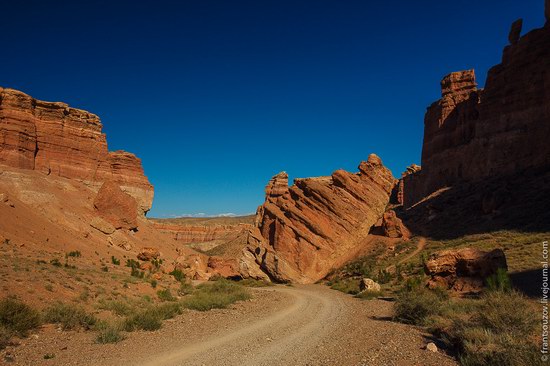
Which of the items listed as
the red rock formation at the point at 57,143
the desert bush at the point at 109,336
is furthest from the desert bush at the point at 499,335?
the red rock formation at the point at 57,143

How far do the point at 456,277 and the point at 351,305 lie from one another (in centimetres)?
569

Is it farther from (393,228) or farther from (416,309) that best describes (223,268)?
(416,309)

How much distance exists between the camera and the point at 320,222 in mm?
35344

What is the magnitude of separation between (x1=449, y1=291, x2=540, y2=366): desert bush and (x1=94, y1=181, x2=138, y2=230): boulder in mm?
42461

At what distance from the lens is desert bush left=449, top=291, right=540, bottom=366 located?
6.22 m

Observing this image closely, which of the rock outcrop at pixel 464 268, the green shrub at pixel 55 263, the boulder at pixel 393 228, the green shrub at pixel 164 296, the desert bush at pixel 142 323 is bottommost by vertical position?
the green shrub at pixel 164 296

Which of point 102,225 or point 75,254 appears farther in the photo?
point 102,225

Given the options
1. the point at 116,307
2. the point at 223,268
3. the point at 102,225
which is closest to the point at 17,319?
the point at 116,307

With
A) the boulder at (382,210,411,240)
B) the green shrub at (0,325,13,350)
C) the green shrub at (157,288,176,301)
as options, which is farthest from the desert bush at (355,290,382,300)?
the green shrub at (0,325,13,350)

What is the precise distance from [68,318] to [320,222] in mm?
26533

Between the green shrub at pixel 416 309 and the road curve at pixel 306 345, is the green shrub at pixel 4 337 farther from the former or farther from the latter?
the green shrub at pixel 416 309

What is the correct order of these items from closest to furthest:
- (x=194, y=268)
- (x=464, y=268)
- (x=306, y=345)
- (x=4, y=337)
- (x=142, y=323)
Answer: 1. (x=4, y=337)
2. (x=306, y=345)
3. (x=142, y=323)
4. (x=464, y=268)
5. (x=194, y=268)

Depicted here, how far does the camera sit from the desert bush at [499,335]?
6.22 metres

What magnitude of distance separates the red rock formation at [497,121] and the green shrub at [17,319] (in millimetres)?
43893
